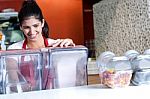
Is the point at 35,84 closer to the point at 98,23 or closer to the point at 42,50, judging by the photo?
the point at 42,50

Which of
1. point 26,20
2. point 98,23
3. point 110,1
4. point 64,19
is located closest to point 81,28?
point 64,19

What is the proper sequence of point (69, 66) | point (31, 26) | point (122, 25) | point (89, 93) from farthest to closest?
point (122, 25)
point (31, 26)
point (69, 66)
point (89, 93)

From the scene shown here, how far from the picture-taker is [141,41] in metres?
1.62

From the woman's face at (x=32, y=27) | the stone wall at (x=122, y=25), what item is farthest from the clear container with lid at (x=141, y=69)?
the stone wall at (x=122, y=25)

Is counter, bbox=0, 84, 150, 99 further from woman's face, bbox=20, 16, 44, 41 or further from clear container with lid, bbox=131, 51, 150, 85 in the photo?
woman's face, bbox=20, 16, 44, 41

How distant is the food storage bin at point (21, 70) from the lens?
912mm

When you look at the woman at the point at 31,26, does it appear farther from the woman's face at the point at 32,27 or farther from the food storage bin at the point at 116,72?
the food storage bin at the point at 116,72

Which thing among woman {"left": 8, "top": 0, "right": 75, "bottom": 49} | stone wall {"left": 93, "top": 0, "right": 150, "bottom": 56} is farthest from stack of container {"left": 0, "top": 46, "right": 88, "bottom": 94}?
stone wall {"left": 93, "top": 0, "right": 150, "bottom": 56}

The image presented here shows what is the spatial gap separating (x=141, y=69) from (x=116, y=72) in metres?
0.11

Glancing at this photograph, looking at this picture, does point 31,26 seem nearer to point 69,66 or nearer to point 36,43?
point 36,43

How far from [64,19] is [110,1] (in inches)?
56.9

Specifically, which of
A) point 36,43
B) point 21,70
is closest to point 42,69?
point 21,70

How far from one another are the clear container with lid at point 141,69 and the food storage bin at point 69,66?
0.18 meters

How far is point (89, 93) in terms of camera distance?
87 centimetres
